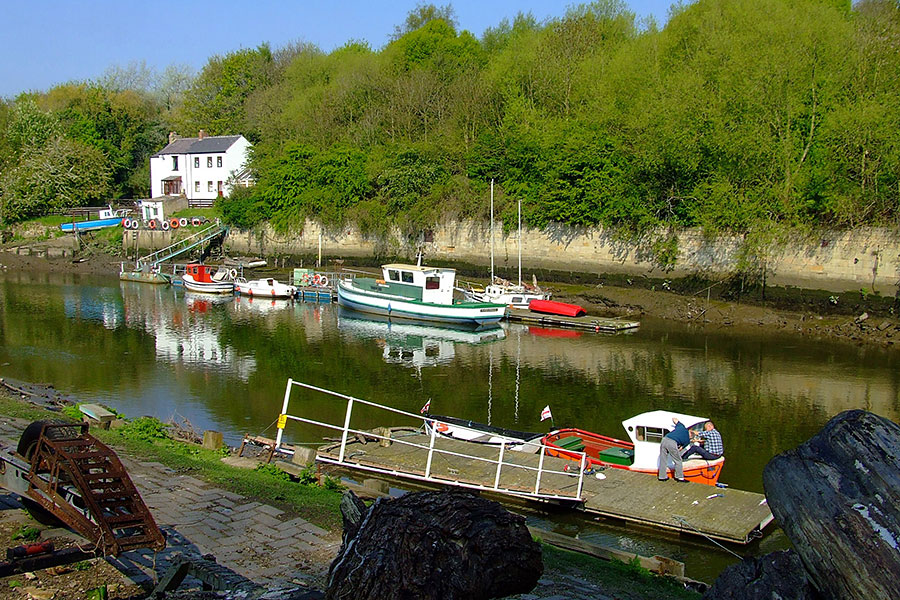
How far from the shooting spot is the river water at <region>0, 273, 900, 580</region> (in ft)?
63.8

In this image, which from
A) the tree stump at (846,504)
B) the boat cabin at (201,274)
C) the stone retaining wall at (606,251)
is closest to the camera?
the tree stump at (846,504)

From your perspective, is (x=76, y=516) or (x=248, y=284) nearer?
(x=76, y=516)

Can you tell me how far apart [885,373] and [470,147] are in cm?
3072

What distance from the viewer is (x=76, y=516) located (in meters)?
7.02

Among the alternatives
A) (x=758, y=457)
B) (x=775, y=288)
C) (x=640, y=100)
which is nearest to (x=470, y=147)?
(x=640, y=100)

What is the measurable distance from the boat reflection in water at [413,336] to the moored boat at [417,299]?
44 centimetres

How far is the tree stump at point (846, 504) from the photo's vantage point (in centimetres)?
310

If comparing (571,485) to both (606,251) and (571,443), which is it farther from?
(606,251)

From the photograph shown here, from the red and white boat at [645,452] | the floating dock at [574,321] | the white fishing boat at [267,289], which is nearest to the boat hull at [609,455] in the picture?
the red and white boat at [645,452]

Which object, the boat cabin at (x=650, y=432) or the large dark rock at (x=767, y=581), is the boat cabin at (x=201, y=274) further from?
the large dark rock at (x=767, y=581)

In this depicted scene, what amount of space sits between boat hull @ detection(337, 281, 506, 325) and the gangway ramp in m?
19.1

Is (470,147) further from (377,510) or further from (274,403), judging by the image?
(377,510)

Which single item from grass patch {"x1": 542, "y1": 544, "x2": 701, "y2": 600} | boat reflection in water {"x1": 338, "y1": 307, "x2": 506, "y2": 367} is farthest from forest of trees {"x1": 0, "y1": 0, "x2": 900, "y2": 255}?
grass patch {"x1": 542, "y1": 544, "x2": 701, "y2": 600}

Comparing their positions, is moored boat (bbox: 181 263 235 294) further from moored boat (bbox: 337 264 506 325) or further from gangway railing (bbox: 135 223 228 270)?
moored boat (bbox: 337 264 506 325)
